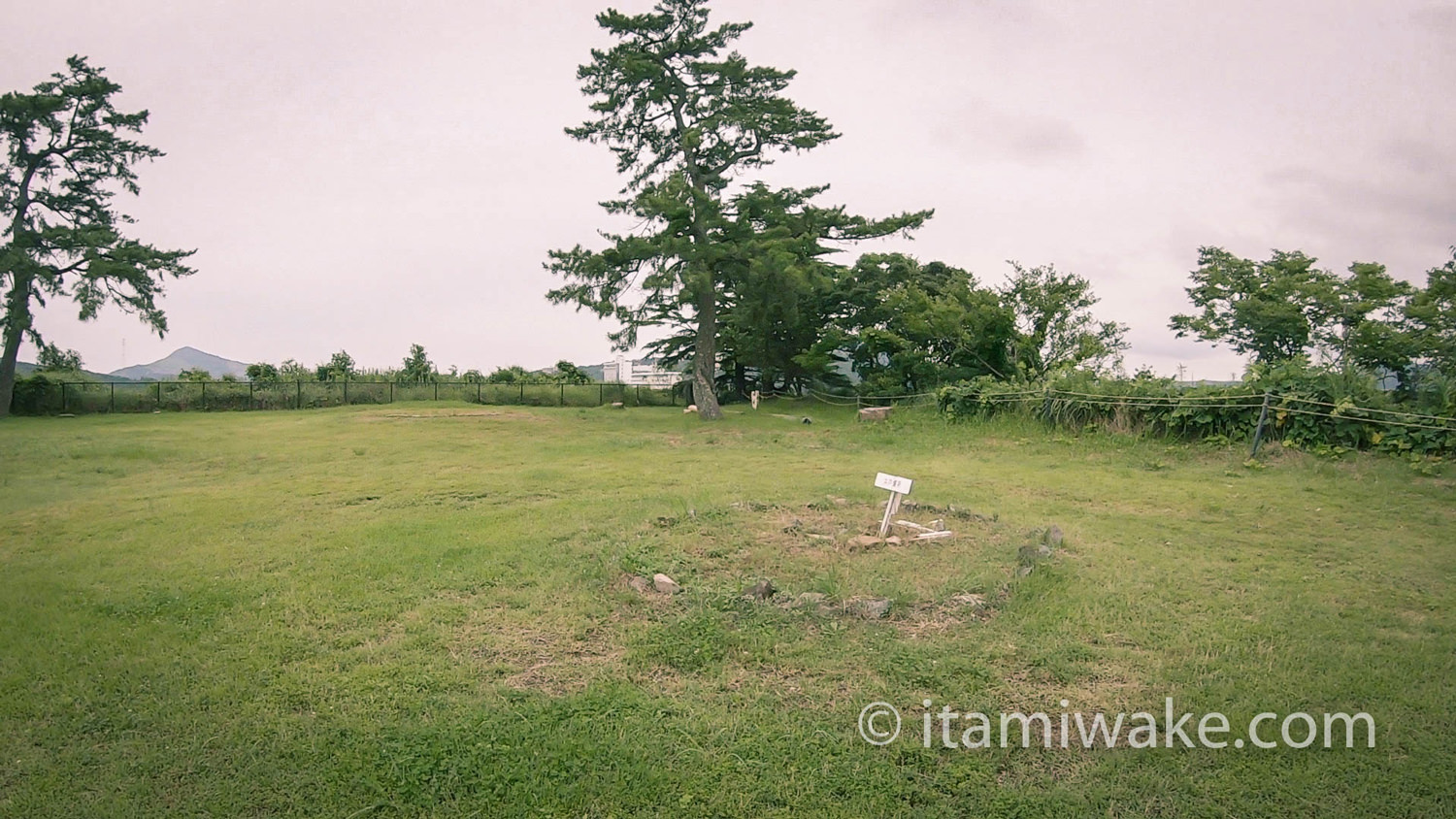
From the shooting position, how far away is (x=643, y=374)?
35.3 metres

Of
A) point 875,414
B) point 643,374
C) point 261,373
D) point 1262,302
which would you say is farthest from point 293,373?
point 1262,302

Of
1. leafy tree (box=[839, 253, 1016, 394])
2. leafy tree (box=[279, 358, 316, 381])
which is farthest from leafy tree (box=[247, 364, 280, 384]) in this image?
leafy tree (box=[839, 253, 1016, 394])

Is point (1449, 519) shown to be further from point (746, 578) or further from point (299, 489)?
point (299, 489)

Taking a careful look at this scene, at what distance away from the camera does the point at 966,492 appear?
880 cm

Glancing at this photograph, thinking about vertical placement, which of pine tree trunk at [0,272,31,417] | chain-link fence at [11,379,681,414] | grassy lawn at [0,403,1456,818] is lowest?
grassy lawn at [0,403,1456,818]

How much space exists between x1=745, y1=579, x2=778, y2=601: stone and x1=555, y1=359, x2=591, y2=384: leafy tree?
93.7 ft

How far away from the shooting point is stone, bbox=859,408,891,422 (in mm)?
18781

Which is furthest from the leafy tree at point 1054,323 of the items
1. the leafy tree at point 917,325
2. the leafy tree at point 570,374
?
the leafy tree at point 570,374

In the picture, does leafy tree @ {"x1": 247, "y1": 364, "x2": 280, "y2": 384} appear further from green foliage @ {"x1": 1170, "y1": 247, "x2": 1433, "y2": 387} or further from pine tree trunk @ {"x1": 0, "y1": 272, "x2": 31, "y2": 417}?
green foliage @ {"x1": 1170, "y1": 247, "x2": 1433, "y2": 387}

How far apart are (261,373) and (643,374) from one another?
50.3 ft

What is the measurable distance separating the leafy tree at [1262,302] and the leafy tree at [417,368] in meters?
29.4

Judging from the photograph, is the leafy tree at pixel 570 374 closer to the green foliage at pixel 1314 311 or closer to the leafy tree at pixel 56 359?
the leafy tree at pixel 56 359

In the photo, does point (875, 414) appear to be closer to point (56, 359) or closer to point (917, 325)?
point (917, 325)

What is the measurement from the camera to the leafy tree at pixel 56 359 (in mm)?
24812
